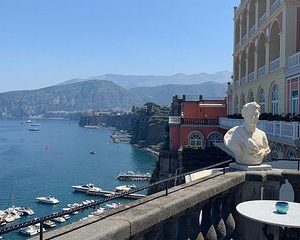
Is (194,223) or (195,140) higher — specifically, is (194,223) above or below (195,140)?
above

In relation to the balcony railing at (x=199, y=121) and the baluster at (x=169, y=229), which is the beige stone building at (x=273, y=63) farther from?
the baluster at (x=169, y=229)

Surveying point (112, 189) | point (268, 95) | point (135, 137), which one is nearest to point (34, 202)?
point (112, 189)

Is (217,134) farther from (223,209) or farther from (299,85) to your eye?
(223,209)

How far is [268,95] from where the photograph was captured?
26938 mm

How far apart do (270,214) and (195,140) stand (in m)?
39.0

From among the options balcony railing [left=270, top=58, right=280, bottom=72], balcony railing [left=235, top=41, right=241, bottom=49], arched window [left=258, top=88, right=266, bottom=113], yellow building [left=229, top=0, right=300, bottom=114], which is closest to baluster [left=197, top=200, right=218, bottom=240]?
yellow building [left=229, top=0, right=300, bottom=114]

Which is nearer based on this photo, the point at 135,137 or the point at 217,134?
the point at 217,134

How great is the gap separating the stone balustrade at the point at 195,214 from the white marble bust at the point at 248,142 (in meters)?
0.39

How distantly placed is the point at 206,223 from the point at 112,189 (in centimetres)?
6602

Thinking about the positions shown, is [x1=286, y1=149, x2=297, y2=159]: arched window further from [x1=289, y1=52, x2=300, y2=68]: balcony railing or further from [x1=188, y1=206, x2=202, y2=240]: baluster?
[x1=188, y1=206, x2=202, y2=240]: baluster

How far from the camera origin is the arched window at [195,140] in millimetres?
43500

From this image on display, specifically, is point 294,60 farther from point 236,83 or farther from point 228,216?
point 236,83

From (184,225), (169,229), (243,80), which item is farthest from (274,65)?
(169,229)

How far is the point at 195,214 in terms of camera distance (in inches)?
198
